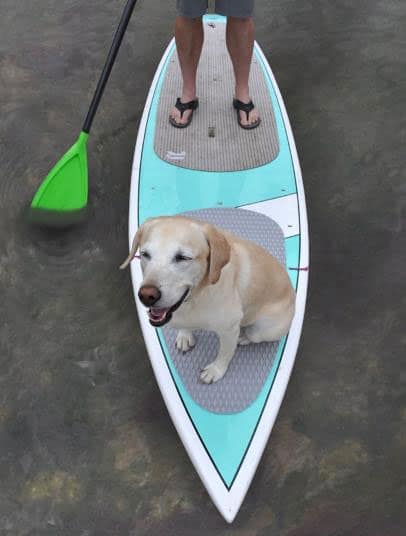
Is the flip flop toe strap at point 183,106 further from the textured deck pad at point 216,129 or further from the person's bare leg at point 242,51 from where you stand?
the person's bare leg at point 242,51

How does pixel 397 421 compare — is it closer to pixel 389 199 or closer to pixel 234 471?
pixel 234 471

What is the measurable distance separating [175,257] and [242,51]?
216 cm

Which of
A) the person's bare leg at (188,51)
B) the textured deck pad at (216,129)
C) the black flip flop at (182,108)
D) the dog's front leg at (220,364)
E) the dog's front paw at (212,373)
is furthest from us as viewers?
the black flip flop at (182,108)

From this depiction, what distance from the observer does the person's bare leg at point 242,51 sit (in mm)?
2932

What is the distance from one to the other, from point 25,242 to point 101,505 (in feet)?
5.68

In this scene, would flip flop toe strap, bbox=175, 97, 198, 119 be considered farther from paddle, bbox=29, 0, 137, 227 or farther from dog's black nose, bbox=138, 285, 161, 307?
dog's black nose, bbox=138, 285, 161, 307

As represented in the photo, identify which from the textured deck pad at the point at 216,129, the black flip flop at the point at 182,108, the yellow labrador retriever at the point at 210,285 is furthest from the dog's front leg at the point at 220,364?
the black flip flop at the point at 182,108

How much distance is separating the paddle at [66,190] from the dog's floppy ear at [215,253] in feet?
6.47

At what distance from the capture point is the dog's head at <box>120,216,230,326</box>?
1.42 meters

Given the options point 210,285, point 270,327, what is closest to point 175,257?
point 210,285

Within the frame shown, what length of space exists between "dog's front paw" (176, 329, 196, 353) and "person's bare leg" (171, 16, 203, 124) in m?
1.64

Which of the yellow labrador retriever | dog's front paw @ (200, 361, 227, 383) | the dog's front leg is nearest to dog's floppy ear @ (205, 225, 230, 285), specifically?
the yellow labrador retriever

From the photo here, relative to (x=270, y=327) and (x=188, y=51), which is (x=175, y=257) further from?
(x=188, y=51)

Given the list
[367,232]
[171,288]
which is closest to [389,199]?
[367,232]
